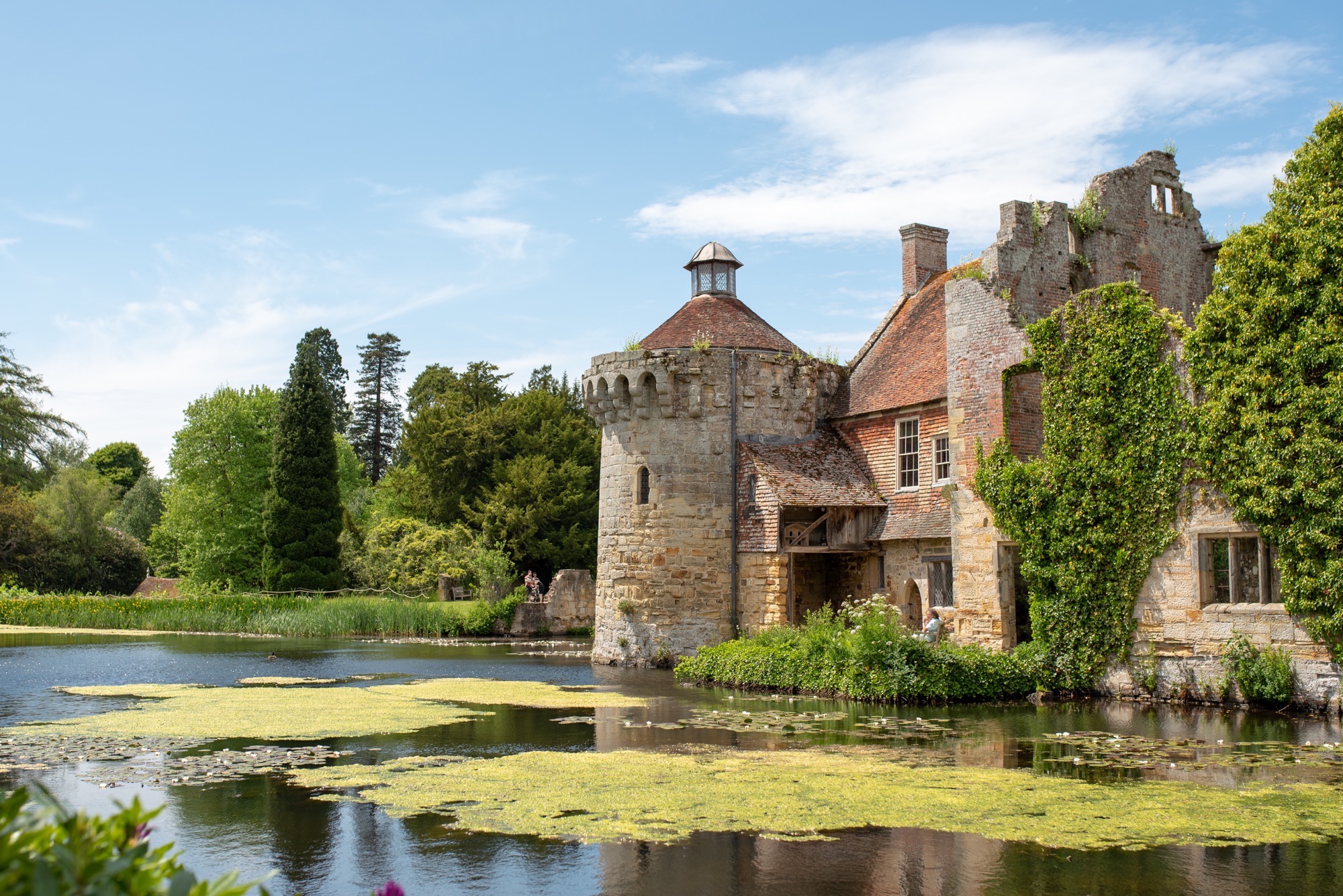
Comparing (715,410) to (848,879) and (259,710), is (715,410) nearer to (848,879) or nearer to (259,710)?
(259,710)

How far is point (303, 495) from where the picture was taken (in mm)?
48719

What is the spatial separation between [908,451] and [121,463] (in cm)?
8014

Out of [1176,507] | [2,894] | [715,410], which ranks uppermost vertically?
[715,410]

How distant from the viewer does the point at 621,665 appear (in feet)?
85.2

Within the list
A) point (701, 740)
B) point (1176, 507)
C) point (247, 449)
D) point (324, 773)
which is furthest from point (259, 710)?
point (247, 449)

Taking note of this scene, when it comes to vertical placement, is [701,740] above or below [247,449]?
below

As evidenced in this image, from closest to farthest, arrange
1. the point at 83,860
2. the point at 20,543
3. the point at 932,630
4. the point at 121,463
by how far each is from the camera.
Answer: the point at 83,860 → the point at 932,630 → the point at 20,543 → the point at 121,463

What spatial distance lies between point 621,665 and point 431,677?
4809 millimetres

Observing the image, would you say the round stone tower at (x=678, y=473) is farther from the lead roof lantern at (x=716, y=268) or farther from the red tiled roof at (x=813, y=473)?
the lead roof lantern at (x=716, y=268)

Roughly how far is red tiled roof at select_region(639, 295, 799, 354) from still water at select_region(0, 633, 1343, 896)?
12.9 metres

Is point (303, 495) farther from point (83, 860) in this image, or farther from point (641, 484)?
point (83, 860)

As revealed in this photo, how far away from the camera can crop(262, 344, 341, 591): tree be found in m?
47.9

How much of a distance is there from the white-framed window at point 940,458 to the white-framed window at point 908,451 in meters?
0.76

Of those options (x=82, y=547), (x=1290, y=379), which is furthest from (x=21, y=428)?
(x=1290, y=379)
